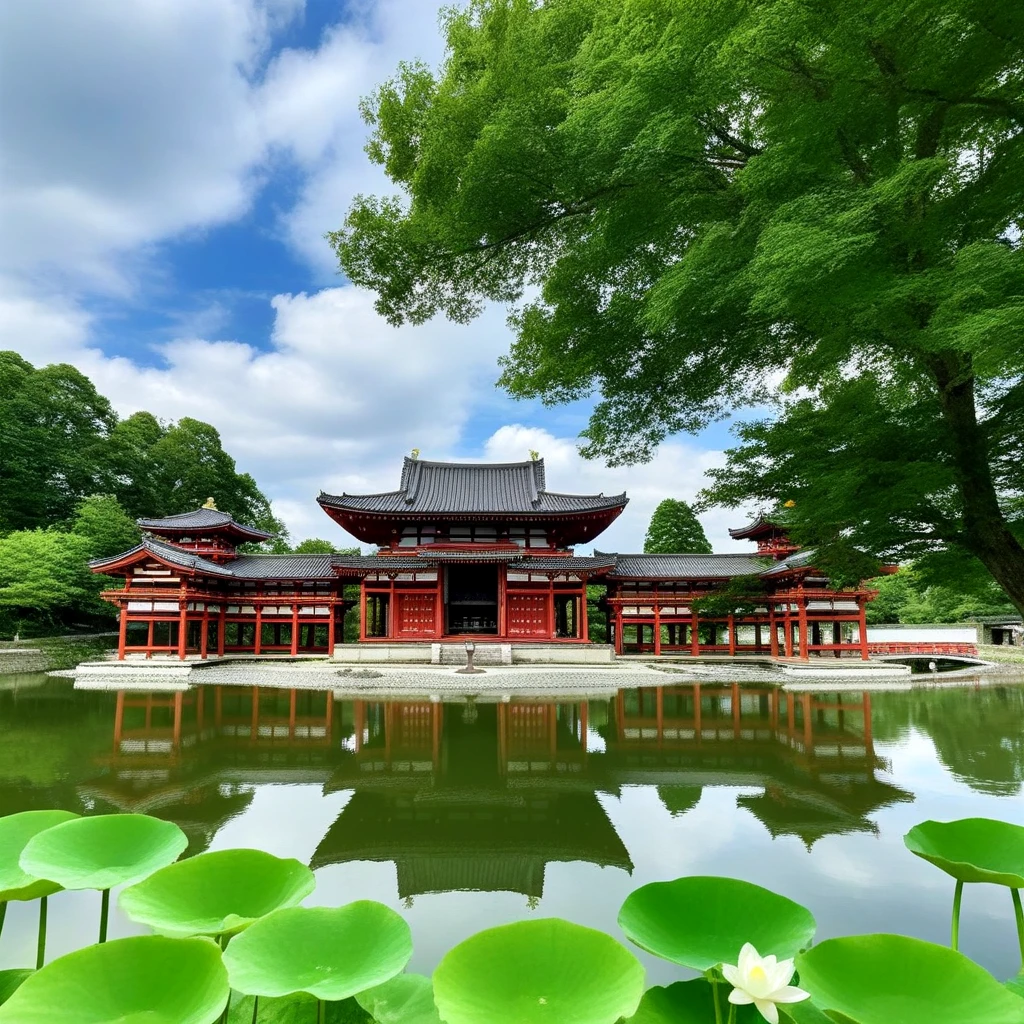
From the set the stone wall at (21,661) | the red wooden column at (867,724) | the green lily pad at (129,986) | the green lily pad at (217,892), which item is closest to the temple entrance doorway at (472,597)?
the red wooden column at (867,724)

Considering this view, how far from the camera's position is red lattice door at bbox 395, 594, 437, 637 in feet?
62.7

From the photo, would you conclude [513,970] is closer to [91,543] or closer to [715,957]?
[715,957]

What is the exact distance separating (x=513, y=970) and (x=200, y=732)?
8.70 metres

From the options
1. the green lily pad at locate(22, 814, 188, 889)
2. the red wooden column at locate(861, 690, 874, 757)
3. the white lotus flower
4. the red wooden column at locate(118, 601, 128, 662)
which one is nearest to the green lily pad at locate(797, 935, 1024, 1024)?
the white lotus flower

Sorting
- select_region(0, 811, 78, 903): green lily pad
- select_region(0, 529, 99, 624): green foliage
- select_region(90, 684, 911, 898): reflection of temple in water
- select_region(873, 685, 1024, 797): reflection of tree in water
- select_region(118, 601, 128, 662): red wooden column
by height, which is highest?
select_region(0, 529, 99, 624): green foliage

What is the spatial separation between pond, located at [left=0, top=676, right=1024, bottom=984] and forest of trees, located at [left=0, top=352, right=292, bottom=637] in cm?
1234

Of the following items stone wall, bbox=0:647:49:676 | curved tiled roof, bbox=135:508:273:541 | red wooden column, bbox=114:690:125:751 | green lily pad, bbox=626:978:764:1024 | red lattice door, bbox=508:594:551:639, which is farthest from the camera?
curved tiled roof, bbox=135:508:273:541

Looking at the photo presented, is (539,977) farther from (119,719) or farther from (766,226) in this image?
(119,719)

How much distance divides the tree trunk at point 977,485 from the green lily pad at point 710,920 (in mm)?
3250

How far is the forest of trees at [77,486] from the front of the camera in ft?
66.0

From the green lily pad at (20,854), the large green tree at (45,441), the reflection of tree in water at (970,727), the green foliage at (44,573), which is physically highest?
the large green tree at (45,441)

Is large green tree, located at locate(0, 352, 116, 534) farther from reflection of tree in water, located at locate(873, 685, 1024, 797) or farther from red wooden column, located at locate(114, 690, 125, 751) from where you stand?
reflection of tree in water, located at locate(873, 685, 1024, 797)

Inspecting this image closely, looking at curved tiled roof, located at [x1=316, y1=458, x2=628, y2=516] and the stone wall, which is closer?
the stone wall

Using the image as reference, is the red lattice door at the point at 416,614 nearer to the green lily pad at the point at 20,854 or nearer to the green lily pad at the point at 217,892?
the green lily pad at the point at 20,854
